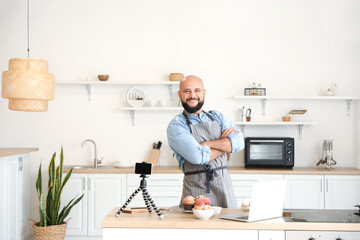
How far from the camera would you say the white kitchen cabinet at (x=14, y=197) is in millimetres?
4680

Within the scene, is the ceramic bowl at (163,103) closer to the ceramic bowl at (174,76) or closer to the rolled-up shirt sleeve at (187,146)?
the ceramic bowl at (174,76)

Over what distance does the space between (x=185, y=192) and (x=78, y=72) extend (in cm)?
323

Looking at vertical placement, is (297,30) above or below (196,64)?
above

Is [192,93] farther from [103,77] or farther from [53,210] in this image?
[103,77]

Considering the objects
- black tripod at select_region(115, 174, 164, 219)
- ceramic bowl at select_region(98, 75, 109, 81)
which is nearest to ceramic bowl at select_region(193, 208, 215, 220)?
black tripod at select_region(115, 174, 164, 219)

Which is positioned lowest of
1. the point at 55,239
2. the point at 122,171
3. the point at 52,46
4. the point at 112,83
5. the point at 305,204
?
the point at 55,239

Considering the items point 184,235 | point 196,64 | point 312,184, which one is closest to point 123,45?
point 196,64

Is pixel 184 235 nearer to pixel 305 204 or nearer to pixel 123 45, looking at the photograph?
pixel 305 204

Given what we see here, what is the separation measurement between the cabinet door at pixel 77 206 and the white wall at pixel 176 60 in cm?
56

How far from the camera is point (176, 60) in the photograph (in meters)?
5.82

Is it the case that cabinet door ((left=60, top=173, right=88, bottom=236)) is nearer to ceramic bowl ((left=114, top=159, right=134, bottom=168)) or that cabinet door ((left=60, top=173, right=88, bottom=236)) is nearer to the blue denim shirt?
ceramic bowl ((left=114, top=159, right=134, bottom=168))

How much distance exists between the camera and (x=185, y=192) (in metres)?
3.08

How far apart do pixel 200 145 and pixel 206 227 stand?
730 millimetres

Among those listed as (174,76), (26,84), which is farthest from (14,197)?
(174,76)
